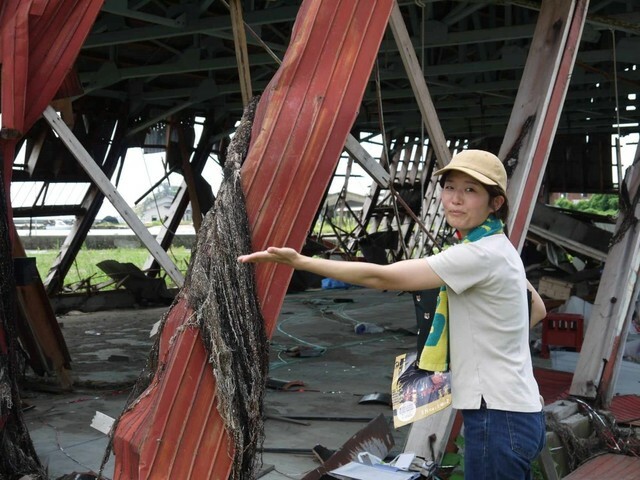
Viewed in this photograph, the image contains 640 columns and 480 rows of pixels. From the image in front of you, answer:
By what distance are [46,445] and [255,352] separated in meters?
3.62

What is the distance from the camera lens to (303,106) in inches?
154

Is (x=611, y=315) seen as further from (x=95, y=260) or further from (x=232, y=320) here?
(x=95, y=260)

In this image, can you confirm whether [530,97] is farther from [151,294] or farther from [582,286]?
[151,294]

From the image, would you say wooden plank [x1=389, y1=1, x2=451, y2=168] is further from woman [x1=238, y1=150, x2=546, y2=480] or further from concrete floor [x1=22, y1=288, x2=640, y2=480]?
concrete floor [x1=22, y1=288, x2=640, y2=480]

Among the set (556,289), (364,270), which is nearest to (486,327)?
(364,270)

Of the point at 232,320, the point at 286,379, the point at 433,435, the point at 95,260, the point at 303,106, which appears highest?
the point at 303,106

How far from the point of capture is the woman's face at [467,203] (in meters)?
3.09

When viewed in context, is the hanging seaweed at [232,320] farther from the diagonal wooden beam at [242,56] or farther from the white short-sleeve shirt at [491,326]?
the diagonal wooden beam at [242,56]

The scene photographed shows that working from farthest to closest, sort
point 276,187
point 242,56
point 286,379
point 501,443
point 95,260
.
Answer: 1. point 95,260
2. point 286,379
3. point 242,56
4. point 276,187
5. point 501,443

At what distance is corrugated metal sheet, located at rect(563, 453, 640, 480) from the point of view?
5633mm

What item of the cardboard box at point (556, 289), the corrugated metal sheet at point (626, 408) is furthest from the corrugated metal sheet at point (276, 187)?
the cardboard box at point (556, 289)

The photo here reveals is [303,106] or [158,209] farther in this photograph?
[158,209]

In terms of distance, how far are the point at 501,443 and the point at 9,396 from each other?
126 inches

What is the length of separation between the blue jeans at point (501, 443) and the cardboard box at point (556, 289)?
10.6 meters
